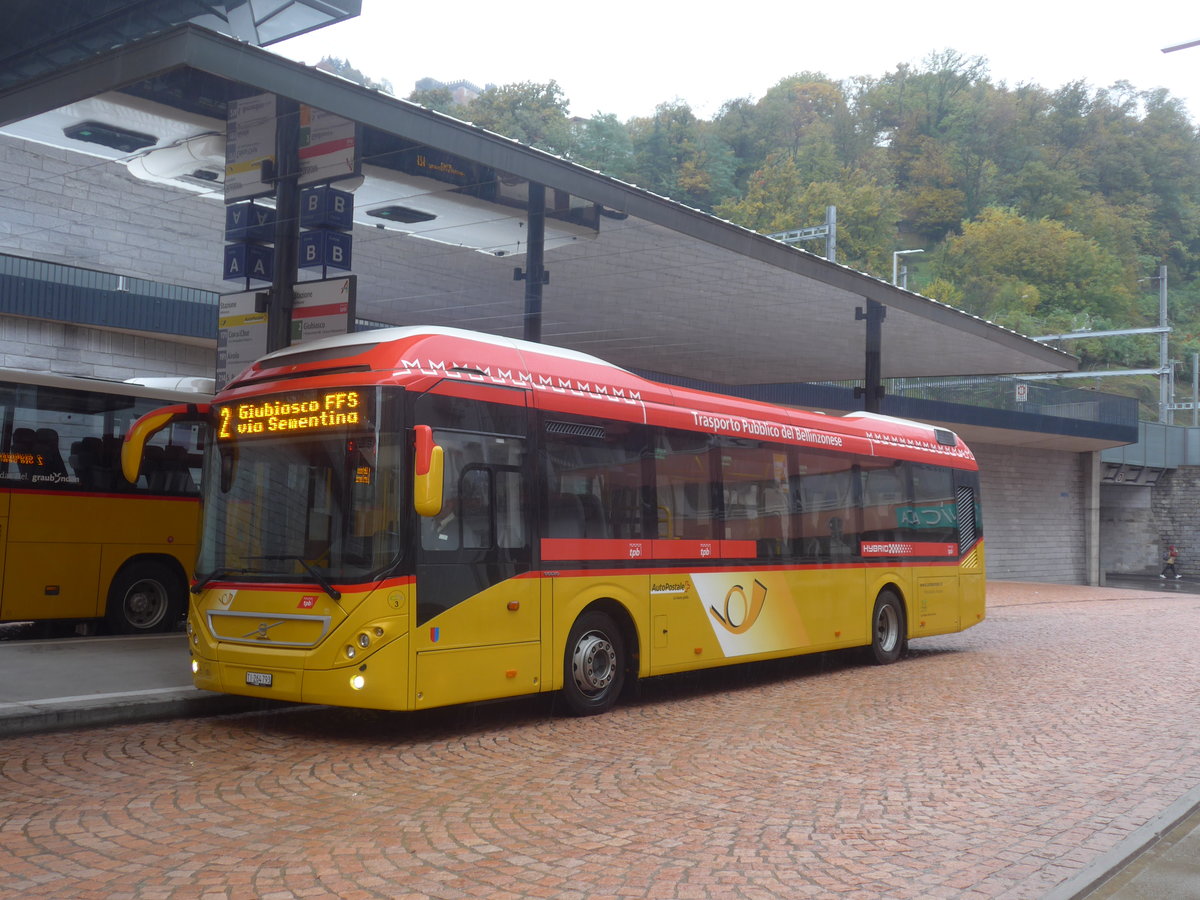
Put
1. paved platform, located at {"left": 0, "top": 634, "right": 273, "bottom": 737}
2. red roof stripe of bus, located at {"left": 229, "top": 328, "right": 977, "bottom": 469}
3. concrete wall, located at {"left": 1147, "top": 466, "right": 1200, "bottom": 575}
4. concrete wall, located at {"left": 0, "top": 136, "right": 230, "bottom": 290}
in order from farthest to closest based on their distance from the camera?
concrete wall, located at {"left": 1147, "top": 466, "right": 1200, "bottom": 575}
concrete wall, located at {"left": 0, "top": 136, "right": 230, "bottom": 290}
red roof stripe of bus, located at {"left": 229, "top": 328, "right": 977, "bottom": 469}
paved platform, located at {"left": 0, "top": 634, "right": 273, "bottom": 737}

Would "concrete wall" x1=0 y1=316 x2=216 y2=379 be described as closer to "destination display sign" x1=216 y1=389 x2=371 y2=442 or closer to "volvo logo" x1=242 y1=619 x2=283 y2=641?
"destination display sign" x1=216 y1=389 x2=371 y2=442

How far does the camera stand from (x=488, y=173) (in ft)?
46.6

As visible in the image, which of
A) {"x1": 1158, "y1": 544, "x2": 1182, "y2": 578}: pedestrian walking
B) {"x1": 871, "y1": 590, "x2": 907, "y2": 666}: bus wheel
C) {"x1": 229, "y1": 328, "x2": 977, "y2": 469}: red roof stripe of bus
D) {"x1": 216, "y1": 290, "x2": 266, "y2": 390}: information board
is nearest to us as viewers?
{"x1": 229, "y1": 328, "x2": 977, "y2": 469}: red roof stripe of bus

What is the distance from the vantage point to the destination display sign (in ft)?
30.4

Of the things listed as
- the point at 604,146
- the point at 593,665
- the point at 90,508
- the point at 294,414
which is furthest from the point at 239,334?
the point at 604,146

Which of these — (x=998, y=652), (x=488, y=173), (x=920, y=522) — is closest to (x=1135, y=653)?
(x=998, y=652)

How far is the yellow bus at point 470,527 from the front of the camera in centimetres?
907

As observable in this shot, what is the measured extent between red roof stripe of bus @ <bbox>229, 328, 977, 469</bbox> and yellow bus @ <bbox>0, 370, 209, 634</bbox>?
219 inches

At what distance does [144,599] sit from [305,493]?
25.0ft

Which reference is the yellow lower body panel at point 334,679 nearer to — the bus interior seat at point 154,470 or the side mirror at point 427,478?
the side mirror at point 427,478

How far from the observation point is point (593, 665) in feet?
36.1

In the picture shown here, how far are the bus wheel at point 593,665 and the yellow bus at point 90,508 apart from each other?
608 centimetres

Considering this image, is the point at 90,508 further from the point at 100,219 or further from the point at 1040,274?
the point at 1040,274

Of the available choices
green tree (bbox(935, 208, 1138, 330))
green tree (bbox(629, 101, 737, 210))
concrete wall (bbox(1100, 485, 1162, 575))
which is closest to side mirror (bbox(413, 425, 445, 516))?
concrete wall (bbox(1100, 485, 1162, 575))
